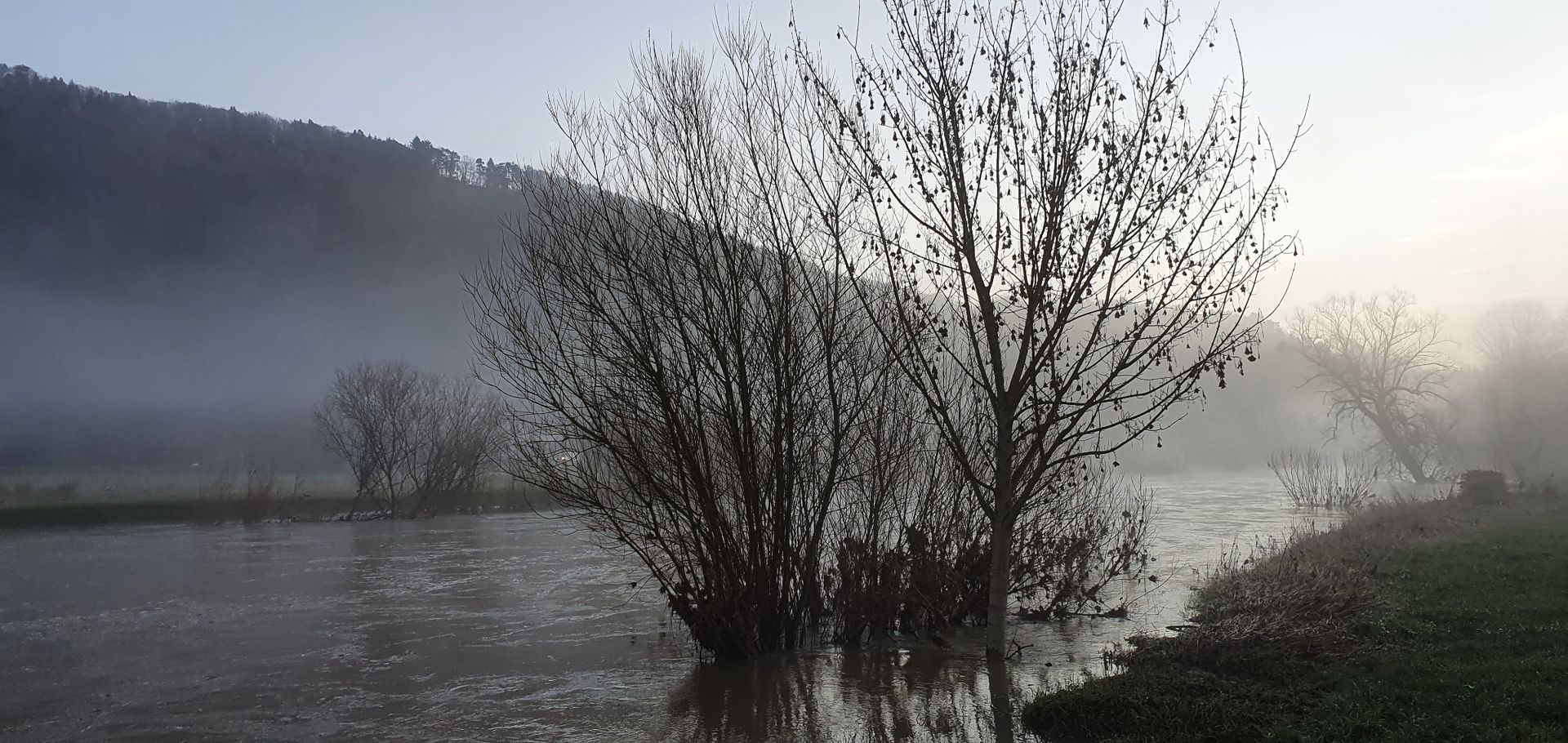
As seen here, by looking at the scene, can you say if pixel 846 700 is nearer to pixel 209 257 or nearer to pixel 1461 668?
pixel 1461 668

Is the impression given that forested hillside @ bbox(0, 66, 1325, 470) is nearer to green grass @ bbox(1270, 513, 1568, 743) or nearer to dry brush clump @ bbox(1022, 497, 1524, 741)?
dry brush clump @ bbox(1022, 497, 1524, 741)

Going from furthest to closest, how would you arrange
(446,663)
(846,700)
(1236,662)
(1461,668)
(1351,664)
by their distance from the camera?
(446,663), (846,700), (1236,662), (1351,664), (1461,668)

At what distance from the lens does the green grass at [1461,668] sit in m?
6.79

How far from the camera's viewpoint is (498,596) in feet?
65.2

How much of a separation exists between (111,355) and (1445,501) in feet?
519

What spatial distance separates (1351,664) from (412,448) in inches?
1874

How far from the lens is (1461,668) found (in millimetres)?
8148

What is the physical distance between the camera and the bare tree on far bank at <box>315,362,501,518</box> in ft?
158

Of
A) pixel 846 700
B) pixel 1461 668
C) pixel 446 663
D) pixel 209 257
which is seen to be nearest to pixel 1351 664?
pixel 1461 668

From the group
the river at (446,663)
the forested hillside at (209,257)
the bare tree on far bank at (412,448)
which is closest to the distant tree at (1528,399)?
the river at (446,663)

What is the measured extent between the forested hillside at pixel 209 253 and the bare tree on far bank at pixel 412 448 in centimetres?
7302

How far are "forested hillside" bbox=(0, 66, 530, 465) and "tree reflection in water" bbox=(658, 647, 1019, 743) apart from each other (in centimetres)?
11863

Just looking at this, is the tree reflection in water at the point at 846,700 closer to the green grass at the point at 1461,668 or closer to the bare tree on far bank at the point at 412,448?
the green grass at the point at 1461,668

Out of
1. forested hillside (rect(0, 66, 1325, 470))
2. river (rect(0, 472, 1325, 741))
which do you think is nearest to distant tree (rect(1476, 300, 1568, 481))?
river (rect(0, 472, 1325, 741))
